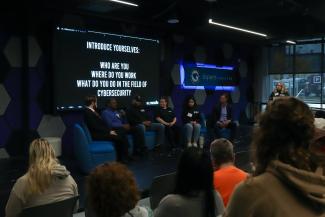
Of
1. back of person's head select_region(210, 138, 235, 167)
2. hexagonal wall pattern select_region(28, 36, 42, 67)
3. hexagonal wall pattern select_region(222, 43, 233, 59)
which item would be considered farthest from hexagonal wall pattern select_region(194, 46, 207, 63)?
back of person's head select_region(210, 138, 235, 167)

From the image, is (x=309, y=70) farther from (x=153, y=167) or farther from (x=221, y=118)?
(x=153, y=167)

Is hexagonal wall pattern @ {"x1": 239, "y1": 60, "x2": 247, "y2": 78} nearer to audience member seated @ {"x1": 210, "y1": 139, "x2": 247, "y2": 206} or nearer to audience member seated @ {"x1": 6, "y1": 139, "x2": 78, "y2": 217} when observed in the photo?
audience member seated @ {"x1": 210, "y1": 139, "x2": 247, "y2": 206}

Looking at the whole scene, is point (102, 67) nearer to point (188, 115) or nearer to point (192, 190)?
point (188, 115)

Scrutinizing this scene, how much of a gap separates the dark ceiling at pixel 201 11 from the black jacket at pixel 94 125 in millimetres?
1849

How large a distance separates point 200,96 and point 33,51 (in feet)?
15.8

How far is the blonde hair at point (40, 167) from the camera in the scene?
98.6 inches

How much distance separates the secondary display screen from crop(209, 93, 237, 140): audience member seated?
1254mm

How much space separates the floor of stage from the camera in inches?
179

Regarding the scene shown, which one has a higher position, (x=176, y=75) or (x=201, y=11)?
(x=201, y=11)

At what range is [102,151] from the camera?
5.63 meters

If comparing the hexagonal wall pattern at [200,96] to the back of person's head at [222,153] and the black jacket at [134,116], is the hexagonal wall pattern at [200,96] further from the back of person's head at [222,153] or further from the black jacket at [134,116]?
the back of person's head at [222,153]

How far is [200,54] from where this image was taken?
10.3 metres

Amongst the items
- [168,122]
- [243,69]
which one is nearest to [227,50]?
[243,69]


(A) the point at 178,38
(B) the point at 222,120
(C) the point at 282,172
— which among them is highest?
(A) the point at 178,38
